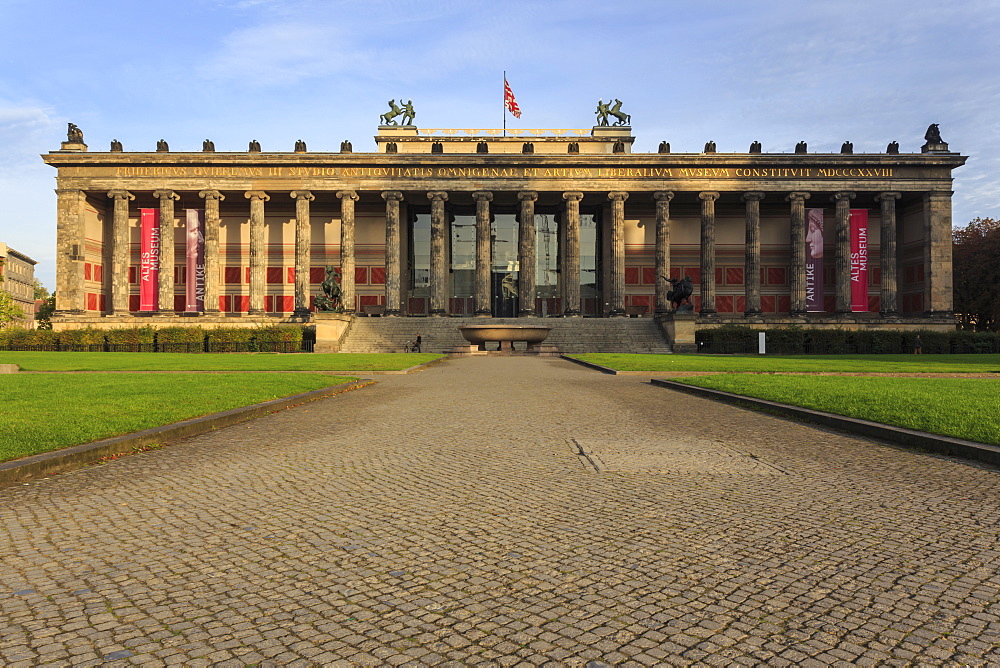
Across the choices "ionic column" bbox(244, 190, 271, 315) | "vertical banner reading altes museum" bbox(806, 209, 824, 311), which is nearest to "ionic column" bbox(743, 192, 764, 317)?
"vertical banner reading altes museum" bbox(806, 209, 824, 311)

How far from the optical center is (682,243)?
203ft

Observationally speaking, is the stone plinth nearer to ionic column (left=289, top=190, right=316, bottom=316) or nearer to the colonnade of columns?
the colonnade of columns

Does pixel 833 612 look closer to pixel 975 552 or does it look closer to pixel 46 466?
pixel 975 552

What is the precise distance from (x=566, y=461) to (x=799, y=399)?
7087mm

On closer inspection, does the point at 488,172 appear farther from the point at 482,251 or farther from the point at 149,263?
the point at 149,263

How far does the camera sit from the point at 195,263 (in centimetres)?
5562

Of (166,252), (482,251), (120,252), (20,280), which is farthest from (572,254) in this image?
(20,280)

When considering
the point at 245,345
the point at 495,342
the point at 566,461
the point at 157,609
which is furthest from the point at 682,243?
the point at 157,609

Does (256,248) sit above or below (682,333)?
above

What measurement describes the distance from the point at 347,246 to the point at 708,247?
31.5 m

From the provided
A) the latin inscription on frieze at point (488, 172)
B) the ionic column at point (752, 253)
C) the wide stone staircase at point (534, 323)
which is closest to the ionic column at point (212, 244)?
the latin inscription on frieze at point (488, 172)

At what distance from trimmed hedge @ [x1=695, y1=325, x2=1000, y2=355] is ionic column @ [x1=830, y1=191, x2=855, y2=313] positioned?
12968mm

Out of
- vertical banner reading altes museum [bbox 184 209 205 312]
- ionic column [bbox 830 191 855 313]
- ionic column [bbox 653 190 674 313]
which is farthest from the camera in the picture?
ionic column [bbox 653 190 674 313]

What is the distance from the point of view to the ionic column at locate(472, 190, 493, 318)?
183ft
